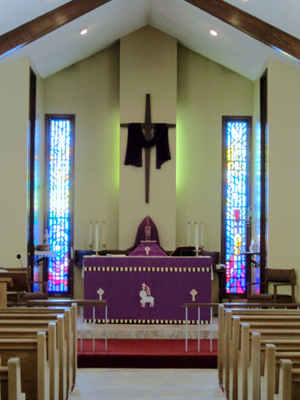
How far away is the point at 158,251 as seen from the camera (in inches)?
277

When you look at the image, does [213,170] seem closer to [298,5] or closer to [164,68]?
[164,68]

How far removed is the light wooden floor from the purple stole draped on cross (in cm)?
390

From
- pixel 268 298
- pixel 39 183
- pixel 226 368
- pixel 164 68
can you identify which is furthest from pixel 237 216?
pixel 226 368

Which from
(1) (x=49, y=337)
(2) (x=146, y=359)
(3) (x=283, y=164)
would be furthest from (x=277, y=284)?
(1) (x=49, y=337)

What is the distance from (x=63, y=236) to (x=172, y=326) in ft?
10.0

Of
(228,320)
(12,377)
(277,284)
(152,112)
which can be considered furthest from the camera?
(152,112)

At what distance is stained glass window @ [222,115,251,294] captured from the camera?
9.09 metres

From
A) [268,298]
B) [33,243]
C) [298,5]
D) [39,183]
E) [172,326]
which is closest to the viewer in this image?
[298,5]

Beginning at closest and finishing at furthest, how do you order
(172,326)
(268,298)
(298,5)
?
(298,5) → (172,326) → (268,298)

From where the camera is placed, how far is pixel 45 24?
7.01m

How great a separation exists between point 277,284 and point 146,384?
2838 millimetres

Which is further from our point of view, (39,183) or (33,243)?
(39,183)

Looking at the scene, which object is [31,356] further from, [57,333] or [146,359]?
[146,359]

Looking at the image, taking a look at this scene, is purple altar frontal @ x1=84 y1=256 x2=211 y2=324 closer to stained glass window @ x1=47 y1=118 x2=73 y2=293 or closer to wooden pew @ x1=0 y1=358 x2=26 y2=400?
stained glass window @ x1=47 y1=118 x2=73 y2=293
